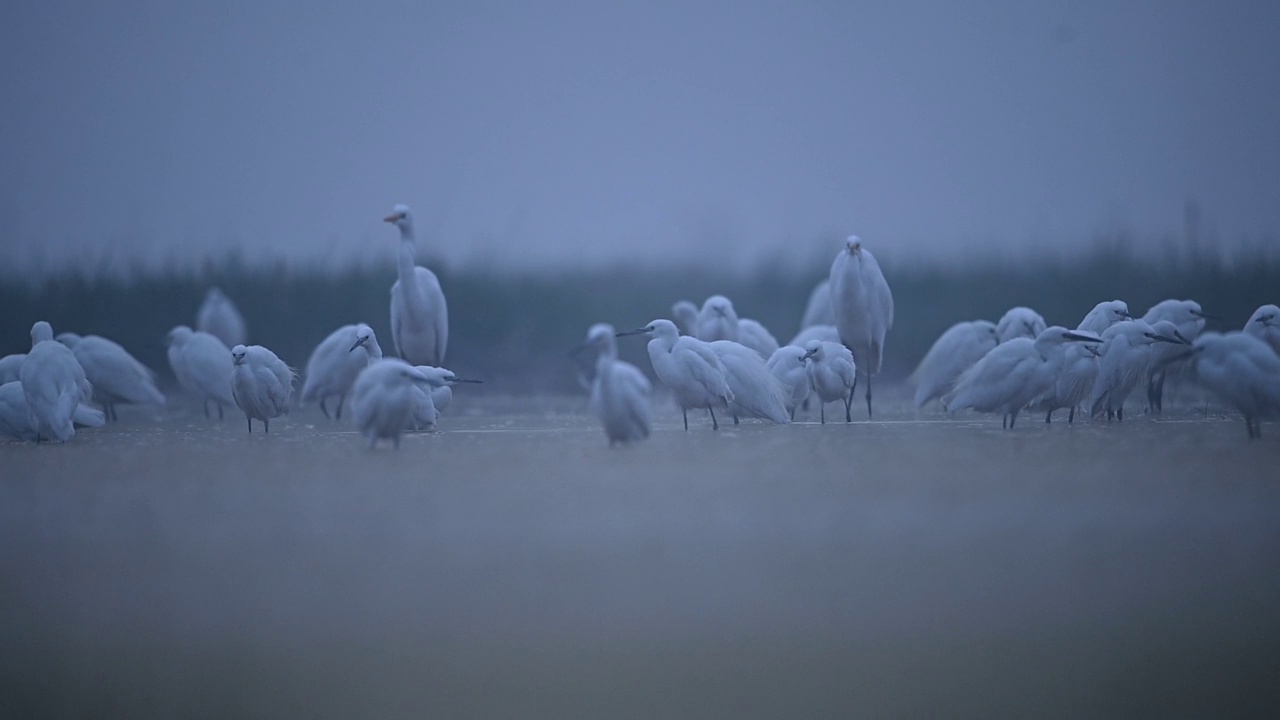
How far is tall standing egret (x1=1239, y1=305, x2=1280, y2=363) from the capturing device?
8422 millimetres

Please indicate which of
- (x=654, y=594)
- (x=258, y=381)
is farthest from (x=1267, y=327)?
(x=258, y=381)

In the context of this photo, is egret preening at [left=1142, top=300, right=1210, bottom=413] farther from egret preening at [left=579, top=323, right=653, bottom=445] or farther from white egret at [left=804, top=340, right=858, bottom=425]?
egret preening at [left=579, top=323, right=653, bottom=445]

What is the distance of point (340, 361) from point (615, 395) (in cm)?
301

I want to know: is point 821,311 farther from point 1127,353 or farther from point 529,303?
point 1127,353

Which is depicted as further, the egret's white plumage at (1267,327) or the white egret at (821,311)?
the white egret at (821,311)

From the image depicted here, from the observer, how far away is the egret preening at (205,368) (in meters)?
10.3

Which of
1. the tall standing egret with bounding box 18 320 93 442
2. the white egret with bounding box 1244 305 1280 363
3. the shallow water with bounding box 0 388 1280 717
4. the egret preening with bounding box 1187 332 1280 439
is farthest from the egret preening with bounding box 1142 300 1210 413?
the tall standing egret with bounding box 18 320 93 442

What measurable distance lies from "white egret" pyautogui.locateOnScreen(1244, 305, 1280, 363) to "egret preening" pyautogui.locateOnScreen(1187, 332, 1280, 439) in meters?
1.88

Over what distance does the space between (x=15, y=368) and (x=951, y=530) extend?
670 cm

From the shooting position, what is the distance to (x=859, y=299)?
10000 millimetres

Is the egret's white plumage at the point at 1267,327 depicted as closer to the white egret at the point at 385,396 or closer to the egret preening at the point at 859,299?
the egret preening at the point at 859,299

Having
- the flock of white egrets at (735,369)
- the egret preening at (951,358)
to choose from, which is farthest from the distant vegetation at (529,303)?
the egret preening at (951,358)

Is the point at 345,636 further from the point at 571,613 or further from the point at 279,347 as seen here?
the point at 279,347

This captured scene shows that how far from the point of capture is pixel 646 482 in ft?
19.2
